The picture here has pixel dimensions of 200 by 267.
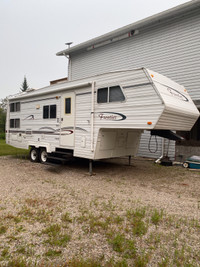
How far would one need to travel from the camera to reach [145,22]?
34.6 feet

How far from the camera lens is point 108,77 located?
6.60 metres

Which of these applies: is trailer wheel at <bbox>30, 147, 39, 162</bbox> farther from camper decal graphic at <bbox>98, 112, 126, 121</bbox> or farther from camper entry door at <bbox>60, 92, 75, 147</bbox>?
camper decal graphic at <bbox>98, 112, 126, 121</bbox>

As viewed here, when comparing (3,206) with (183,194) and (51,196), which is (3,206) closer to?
(51,196)

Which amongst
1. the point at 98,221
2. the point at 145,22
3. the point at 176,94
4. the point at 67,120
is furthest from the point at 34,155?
the point at 145,22

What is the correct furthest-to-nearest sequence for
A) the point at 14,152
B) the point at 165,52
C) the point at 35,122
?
the point at 14,152
the point at 165,52
the point at 35,122

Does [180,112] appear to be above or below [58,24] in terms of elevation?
below

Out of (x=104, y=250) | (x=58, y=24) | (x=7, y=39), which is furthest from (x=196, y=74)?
(x=7, y=39)

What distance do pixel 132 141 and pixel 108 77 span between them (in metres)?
2.67

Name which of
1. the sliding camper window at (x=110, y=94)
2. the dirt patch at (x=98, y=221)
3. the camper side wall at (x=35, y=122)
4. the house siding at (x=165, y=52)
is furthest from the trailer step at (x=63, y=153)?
the house siding at (x=165, y=52)

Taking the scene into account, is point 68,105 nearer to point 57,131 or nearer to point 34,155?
point 57,131

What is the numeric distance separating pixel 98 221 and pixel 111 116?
3.48 meters

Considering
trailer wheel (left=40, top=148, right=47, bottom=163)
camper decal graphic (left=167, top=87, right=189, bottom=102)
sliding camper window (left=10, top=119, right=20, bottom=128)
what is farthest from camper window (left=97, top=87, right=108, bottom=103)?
sliding camper window (left=10, top=119, right=20, bottom=128)

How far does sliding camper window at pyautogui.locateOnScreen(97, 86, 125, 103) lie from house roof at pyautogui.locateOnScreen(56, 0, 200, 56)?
5.88m

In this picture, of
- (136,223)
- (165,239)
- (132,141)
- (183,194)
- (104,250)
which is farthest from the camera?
(132,141)
